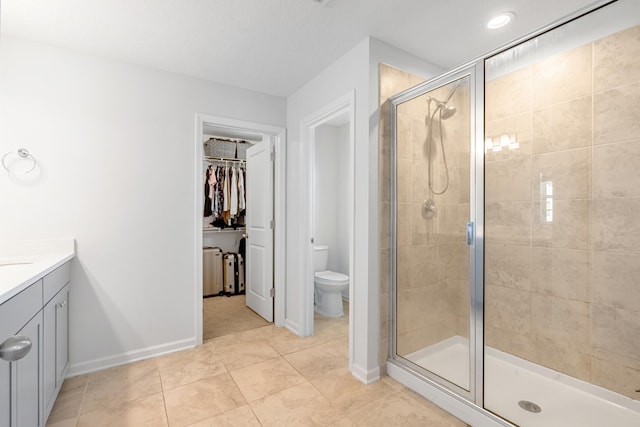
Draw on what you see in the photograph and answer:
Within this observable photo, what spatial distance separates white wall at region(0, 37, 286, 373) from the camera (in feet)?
7.02

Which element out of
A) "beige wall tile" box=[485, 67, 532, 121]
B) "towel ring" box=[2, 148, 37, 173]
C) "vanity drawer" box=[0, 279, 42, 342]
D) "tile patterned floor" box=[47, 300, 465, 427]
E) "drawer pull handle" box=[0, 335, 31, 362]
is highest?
"beige wall tile" box=[485, 67, 532, 121]

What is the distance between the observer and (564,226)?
6.65ft

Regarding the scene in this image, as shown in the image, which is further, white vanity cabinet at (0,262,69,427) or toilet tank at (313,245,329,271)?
toilet tank at (313,245,329,271)

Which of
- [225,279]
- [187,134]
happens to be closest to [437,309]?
[187,134]

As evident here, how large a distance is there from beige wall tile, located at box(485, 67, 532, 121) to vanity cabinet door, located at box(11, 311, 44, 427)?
256 centimetres

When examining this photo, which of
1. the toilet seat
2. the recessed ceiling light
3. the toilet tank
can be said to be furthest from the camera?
the toilet tank

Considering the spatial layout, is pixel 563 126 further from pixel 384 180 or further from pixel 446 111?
pixel 384 180

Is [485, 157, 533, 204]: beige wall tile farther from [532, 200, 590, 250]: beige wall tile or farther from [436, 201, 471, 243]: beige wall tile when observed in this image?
[436, 201, 471, 243]: beige wall tile

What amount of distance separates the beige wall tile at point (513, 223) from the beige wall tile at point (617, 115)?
0.56 metres

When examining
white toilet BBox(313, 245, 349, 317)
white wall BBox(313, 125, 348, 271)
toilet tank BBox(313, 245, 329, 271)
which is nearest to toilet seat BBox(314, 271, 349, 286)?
white toilet BBox(313, 245, 349, 317)

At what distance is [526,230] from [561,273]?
0.35m

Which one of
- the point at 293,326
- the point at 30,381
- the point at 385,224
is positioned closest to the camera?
the point at 30,381

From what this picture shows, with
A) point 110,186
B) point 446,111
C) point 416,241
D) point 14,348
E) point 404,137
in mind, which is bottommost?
point 14,348

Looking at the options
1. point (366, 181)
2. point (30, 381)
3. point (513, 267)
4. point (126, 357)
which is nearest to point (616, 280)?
point (513, 267)
